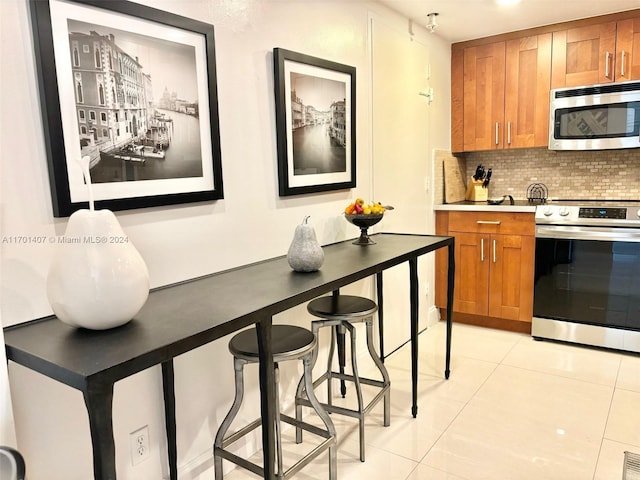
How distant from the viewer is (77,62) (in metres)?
1.44

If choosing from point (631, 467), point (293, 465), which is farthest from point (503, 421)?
point (293, 465)

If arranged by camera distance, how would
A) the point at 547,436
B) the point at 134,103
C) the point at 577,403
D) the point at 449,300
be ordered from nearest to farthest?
the point at 134,103 < the point at 547,436 < the point at 577,403 < the point at 449,300

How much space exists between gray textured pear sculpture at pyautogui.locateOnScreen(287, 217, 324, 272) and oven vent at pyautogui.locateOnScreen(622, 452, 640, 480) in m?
1.54

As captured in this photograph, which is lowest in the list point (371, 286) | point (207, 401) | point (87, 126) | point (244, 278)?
Result: point (207, 401)

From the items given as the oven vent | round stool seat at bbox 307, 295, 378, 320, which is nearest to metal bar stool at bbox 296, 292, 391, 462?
round stool seat at bbox 307, 295, 378, 320

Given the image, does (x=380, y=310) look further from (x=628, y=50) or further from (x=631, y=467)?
Result: (x=628, y=50)

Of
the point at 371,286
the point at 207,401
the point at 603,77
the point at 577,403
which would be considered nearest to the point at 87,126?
the point at 207,401

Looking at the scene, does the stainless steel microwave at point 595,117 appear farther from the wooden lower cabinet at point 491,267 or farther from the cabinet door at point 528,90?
the wooden lower cabinet at point 491,267

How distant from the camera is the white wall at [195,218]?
1.35 meters

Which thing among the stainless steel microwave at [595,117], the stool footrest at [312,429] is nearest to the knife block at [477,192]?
the stainless steel microwave at [595,117]

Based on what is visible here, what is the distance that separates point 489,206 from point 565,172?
814 millimetres

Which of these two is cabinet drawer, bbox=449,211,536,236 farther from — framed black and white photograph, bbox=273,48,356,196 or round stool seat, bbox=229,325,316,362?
round stool seat, bbox=229,325,316,362

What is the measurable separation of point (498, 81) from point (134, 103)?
3097mm

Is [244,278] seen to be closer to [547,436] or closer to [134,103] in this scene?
[134,103]
